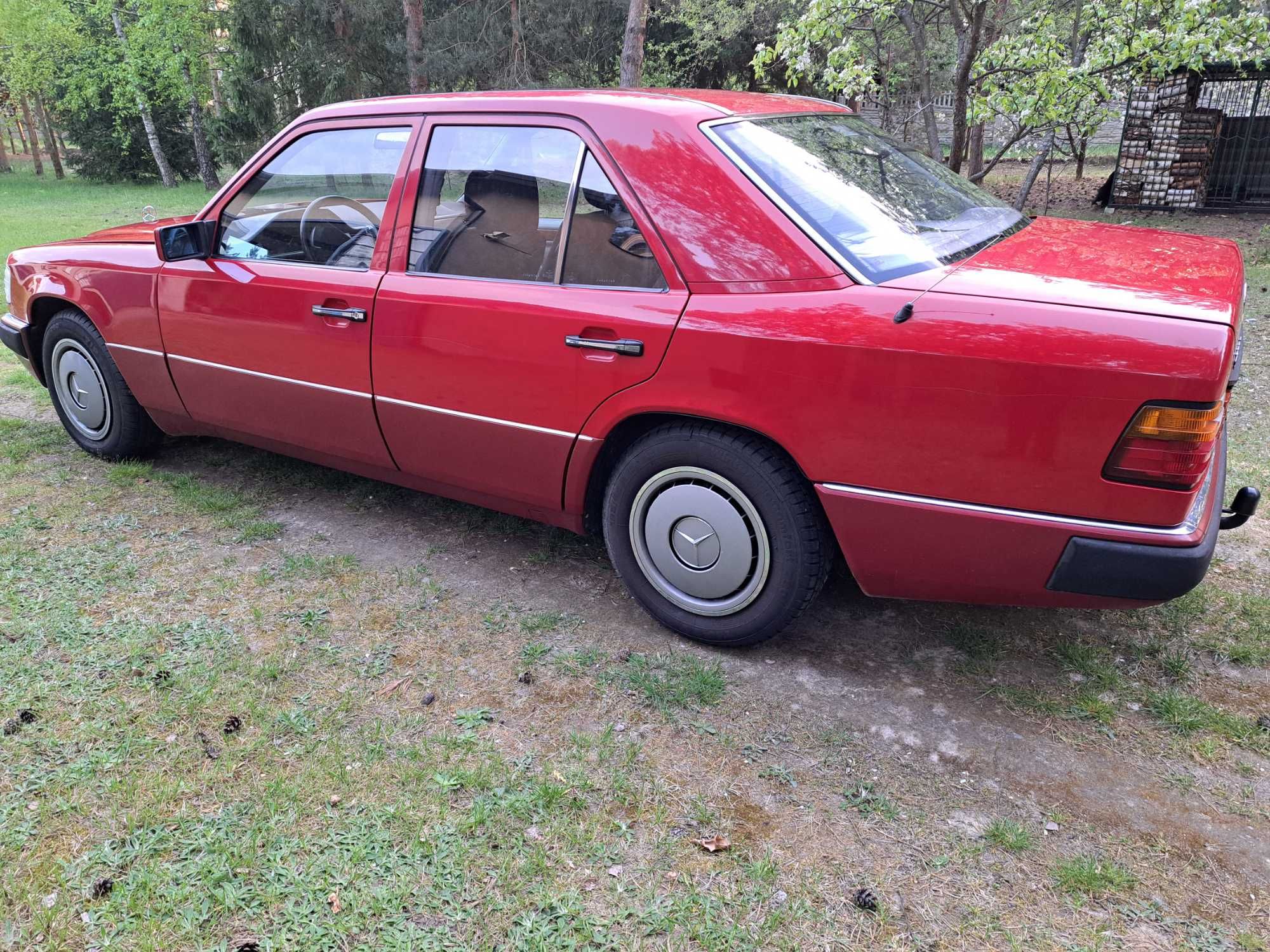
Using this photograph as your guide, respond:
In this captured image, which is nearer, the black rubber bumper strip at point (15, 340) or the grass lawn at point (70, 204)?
the black rubber bumper strip at point (15, 340)

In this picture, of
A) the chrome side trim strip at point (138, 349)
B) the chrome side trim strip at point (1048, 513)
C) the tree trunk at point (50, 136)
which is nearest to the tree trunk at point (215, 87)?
the tree trunk at point (50, 136)

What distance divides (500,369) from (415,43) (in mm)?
18581

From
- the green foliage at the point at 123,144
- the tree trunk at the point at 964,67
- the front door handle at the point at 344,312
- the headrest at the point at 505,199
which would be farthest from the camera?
the green foliage at the point at 123,144

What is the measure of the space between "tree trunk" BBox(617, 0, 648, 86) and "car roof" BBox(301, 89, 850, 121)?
9130 millimetres

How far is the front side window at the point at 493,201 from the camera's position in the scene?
311cm

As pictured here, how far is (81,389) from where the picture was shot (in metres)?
4.68

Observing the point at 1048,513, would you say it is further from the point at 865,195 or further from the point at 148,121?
the point at 148,121

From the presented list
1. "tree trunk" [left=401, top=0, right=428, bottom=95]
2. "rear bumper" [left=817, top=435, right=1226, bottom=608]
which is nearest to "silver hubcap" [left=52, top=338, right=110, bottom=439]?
"rear bumper" [left=817, top=435, right=1226, bottom=608]

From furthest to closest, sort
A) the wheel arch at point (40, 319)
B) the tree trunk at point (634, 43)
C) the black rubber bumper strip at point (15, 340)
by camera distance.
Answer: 1. the tree trunk at point (634, 43)
2. the black rubber bumper strip at point (15, 340)
3. the wheel arch at point (40, 319)

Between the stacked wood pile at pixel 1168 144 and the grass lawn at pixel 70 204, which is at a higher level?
the stacked wood pile at pixel 1168 144

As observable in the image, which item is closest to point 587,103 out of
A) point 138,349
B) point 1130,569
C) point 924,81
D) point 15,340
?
point 1130,569

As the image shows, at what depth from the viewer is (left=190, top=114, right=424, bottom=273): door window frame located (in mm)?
3438

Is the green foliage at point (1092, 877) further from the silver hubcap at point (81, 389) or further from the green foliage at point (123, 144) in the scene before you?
the green foliage at point (123, 144)

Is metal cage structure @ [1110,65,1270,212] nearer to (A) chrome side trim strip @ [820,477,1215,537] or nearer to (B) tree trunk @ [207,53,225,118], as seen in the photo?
(A) chrome side trim strip @ [820,477,1215,537]
